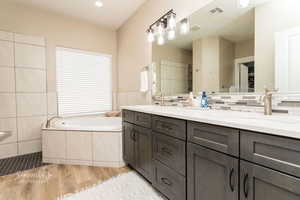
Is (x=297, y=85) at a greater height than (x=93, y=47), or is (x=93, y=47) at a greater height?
(x=93, y=47)

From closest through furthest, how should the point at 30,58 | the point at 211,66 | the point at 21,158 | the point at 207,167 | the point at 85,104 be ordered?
the point at 207,167, the point at 211,66, the point at 21,158, the point at 30,58, the point at 85,104

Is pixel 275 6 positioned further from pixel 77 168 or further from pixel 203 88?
pixel 77 168

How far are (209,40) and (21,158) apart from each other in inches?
126

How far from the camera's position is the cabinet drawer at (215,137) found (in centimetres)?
80

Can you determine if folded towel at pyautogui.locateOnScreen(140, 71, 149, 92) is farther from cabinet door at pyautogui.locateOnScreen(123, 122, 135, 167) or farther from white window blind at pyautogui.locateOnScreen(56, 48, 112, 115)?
white window blind at pyautogui.locateOnScreen(56, 48, 112, 115)

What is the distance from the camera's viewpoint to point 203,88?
1698mm

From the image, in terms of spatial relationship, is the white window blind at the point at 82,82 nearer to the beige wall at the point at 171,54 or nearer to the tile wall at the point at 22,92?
the tile wall at the point at 22,92

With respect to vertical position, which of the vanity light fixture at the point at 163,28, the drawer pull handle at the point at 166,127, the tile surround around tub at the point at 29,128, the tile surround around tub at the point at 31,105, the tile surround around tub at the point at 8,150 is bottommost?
the tile surround around tub at the point at 8,150

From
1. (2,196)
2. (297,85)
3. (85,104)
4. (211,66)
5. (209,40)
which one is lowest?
(2,196)

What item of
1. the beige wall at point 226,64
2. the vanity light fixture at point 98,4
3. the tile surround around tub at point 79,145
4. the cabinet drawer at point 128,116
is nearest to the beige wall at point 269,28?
the beige wall at point 226,64

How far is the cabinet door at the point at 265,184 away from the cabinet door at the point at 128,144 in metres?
1.24

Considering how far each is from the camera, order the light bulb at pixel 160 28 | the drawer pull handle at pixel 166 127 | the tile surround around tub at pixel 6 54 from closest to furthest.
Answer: the drawer pull handle at pixel 166 127
the light bulb at pixel 160 28
the tile surround around tub at pixel 6 54

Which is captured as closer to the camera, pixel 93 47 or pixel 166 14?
pixel 166 14

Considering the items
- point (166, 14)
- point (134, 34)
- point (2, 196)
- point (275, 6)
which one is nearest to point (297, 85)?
point (275, 6)
